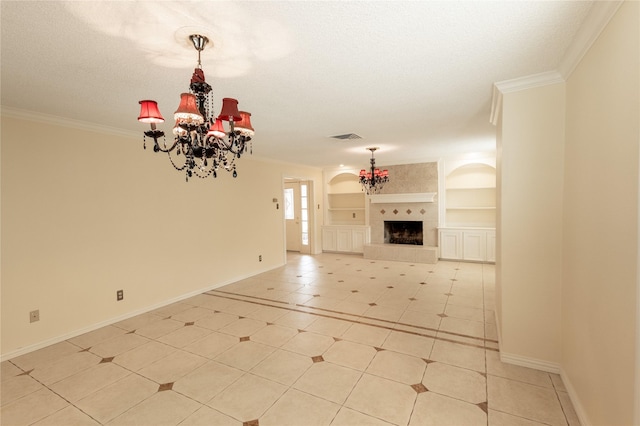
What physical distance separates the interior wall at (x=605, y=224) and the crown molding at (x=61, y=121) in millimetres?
4881

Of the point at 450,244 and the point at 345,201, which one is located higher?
the point at 345,201

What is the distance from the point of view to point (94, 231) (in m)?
3.67

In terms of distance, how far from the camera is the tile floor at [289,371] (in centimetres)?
212

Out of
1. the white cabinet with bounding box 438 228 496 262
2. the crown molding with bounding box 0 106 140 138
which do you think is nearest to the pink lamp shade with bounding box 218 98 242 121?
the crown molding with bounding box 0 106 140 138

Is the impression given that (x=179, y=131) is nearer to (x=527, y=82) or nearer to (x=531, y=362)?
(x=527, y=82)

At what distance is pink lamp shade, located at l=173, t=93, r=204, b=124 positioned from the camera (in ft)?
5.58

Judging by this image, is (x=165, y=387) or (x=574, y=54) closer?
(x=574, y=54)

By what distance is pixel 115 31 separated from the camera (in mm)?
1721

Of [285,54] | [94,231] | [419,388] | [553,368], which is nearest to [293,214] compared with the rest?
[94,231]

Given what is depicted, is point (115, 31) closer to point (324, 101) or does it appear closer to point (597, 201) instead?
point (324, 101)

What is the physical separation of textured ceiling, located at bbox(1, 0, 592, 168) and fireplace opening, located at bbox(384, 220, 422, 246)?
4.66m

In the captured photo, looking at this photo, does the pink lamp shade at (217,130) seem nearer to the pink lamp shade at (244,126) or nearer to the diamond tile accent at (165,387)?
the pink lamp shade at (244,126)

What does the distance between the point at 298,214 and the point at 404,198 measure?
10.9 ft

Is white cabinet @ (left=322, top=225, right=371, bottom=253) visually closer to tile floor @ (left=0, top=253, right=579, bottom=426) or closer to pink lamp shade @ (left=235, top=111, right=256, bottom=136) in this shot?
tile floor @ (left=0, top=253, right=579, bottom=426)
